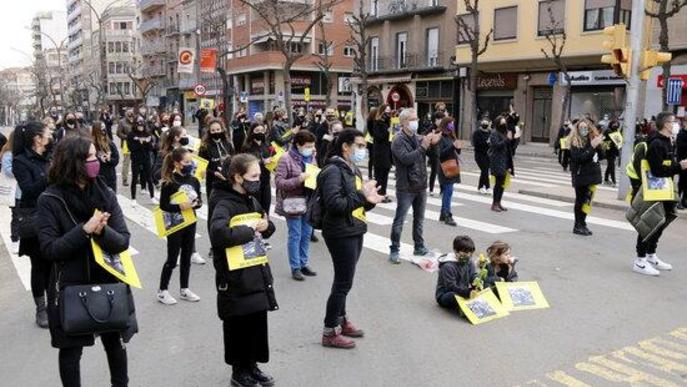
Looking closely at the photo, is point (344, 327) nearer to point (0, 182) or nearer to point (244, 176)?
point (244, 176)

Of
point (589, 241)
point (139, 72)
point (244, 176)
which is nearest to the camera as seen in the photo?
point (244, 176)

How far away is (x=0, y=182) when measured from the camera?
619 centimetres

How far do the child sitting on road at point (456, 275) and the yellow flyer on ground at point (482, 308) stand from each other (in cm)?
10

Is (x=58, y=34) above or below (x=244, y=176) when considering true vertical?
above

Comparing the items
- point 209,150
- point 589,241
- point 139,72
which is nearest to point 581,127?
point 589,241

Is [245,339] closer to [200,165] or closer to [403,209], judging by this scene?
[200,165]

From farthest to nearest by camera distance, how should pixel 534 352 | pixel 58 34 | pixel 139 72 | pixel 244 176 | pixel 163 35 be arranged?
pixel 58 34 → pixel 139 72 → pixel 163 35 → pixel 534 352 → pixel 244 176

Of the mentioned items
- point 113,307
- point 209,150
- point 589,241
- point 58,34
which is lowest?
point 589,241

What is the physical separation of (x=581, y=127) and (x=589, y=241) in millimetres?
1721

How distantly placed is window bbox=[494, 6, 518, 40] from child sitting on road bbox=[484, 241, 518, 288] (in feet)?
91.3

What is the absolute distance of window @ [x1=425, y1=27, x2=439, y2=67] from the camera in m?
38.6

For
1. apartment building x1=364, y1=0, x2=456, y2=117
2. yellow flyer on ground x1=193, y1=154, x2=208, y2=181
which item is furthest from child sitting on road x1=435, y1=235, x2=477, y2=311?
apartment building x1=364, y1=0, x2=456, y2=117

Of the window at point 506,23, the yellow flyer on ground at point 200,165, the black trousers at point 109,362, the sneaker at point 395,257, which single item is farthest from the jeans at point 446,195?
the window at point 506,23

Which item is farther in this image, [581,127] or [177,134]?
[581,127]
